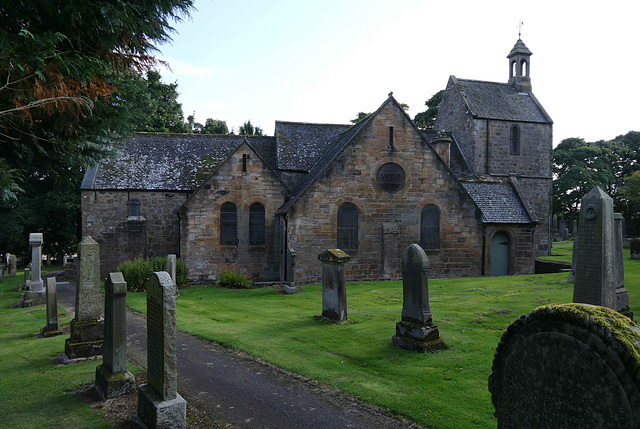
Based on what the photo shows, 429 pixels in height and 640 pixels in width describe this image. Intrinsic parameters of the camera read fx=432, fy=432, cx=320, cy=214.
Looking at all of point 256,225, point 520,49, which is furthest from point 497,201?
point 520,49

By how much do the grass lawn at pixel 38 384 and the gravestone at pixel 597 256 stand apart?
9.12m

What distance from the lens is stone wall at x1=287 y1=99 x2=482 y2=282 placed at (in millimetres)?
21859

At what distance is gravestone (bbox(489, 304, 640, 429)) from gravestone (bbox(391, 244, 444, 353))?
19.3ft

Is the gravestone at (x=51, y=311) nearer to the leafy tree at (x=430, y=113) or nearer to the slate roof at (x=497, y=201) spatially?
the slate roof at (x=497, y=201)

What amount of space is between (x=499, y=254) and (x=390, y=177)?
794 cm

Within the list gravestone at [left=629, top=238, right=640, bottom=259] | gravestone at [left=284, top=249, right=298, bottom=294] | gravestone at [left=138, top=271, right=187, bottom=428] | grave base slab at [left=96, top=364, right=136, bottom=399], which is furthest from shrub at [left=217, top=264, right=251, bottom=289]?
gravestone at [left=629, top=238, right=640, bottom=259]

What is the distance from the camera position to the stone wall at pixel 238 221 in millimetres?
22547

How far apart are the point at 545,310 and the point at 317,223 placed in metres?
18.7

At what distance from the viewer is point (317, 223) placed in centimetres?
2192

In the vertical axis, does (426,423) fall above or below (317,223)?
below

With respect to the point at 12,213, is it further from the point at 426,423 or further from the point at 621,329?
the point at 621,329

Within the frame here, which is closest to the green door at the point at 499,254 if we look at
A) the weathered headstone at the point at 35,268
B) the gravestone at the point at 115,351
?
the gravestone at the point at 115,351

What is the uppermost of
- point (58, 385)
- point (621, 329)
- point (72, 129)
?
point (72, 129)

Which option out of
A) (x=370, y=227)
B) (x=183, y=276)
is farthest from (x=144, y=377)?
(x=370, y=227)
